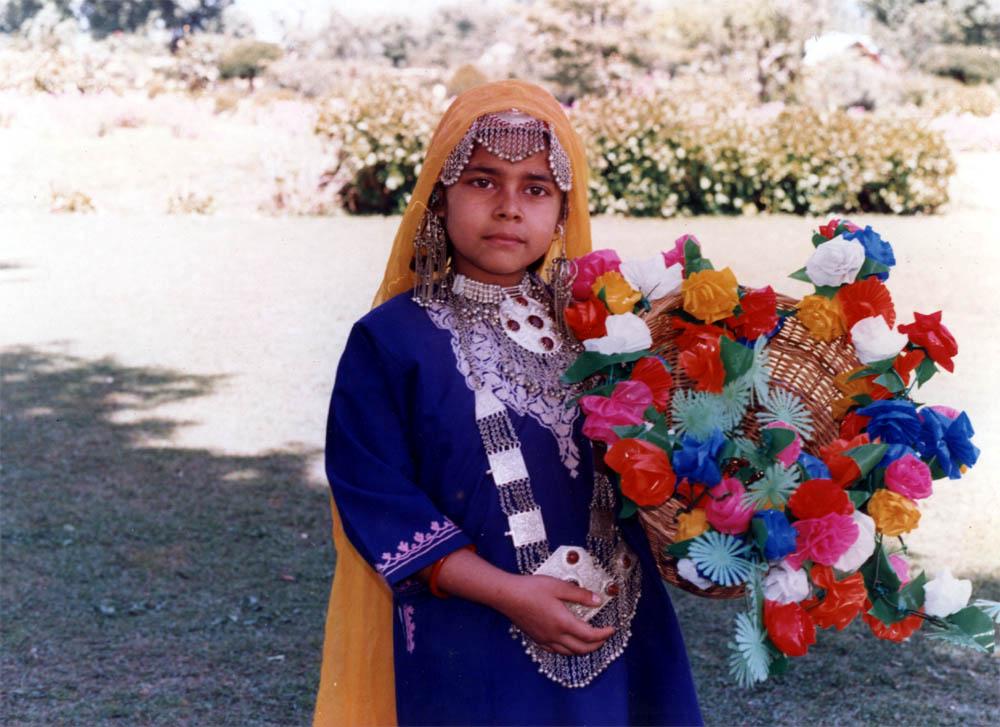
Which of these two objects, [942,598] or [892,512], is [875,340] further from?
[942,598]

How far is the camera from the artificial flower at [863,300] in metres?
2.09

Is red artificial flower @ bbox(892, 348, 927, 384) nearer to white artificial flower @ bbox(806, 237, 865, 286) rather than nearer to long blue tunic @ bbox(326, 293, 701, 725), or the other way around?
white artificial flower @ bbox(806, 237, 865, 286)

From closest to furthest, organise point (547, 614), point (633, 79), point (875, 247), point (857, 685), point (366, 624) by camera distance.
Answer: point (547, 614)
point (875, 247)
point (366, 624)
point (857, 685)
point (633, 79)

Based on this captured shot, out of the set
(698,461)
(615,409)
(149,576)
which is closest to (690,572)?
(698,461)

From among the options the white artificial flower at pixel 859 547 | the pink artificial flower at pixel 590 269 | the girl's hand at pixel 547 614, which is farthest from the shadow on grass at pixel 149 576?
the white artificial flower at pixel 859 547

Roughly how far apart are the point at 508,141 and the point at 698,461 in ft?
2.22

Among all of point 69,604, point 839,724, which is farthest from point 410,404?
point 69,604

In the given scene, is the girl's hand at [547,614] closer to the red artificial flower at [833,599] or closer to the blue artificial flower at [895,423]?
the red artificial flower at [833,599]

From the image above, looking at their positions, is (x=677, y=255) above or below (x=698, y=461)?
above

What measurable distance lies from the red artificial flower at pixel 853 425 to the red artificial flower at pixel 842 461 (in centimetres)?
8

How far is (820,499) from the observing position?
1.82 m

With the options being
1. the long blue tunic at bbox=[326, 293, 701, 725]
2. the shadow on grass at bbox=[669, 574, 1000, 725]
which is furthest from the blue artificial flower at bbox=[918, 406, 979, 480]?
the shadow on grass at bbox=[669, 574, 1000, 725]

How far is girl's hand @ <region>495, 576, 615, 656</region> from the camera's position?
1.92 m

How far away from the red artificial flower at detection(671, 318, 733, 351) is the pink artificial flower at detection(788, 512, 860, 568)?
1.31ft
